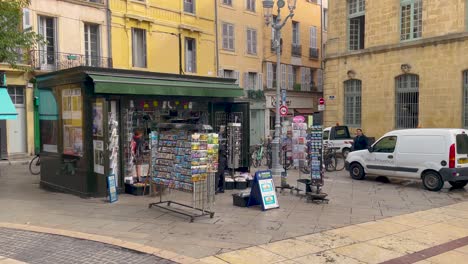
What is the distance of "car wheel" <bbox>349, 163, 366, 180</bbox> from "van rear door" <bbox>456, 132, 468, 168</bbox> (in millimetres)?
2955

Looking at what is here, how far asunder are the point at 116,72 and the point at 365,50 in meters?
15.0

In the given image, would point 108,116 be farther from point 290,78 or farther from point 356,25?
point 290,78

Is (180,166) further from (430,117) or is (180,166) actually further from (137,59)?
(137,59)

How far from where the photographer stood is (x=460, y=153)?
1146 cm

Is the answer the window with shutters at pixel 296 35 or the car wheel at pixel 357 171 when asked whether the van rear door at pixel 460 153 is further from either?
the window with shutters at pixel 296 35

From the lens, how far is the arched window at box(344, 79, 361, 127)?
22.5 m

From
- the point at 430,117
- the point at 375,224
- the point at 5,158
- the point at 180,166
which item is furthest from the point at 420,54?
the point at 5,158

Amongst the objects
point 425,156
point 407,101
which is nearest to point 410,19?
point 407,101

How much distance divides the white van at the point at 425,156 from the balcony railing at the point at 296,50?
73.0 feet

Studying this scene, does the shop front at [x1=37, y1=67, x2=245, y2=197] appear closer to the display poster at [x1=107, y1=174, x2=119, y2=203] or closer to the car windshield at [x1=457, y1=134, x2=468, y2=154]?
the display poster at [x1=107, y1=174, x2=119, y2=203]

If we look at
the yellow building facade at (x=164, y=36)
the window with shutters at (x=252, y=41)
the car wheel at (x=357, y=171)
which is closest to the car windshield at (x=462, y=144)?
the car wheel at (x=357, y=171)

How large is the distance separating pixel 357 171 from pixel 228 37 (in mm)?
18540

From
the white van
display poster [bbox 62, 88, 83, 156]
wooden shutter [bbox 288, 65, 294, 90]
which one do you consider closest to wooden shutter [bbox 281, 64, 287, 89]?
wooden shutter [bbox 288, 65, 294, 90]

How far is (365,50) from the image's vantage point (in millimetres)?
21609
